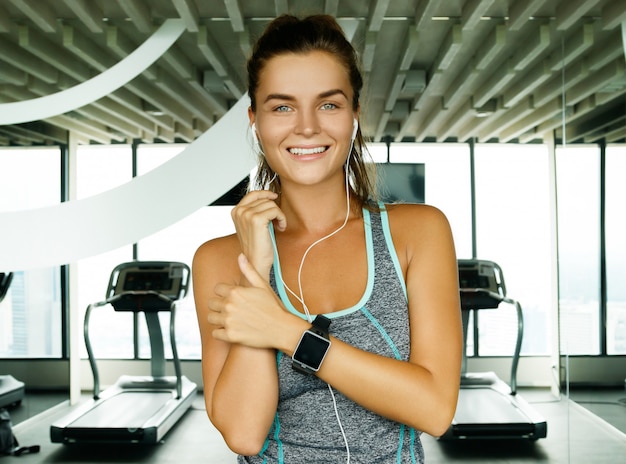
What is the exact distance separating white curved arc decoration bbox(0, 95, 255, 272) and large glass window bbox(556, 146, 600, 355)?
2.03 meters

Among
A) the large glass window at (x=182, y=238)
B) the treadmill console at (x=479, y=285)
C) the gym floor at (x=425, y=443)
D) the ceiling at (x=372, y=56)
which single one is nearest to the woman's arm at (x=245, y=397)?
the ceiling at (x=372, y=56)

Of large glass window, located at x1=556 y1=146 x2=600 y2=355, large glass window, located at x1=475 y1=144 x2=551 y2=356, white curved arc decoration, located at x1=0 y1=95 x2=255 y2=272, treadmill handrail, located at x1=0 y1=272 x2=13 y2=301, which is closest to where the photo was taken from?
large glass window, located at x1=556 y1=146 x2=600 y2=355

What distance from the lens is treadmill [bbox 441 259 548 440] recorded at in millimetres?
5180

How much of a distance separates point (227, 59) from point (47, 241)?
1972 mm

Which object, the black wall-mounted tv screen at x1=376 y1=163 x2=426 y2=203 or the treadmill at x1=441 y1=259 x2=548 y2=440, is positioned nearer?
the treadmill at x1=441 y1=259 x2=548 y2=440

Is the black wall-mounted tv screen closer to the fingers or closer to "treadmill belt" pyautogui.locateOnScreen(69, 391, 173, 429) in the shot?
"treadmill belt" pyautogui.locateOnScreen(69, 391, 173, 429)

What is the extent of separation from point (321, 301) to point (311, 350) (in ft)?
0.67

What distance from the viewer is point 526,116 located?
6.80 meters

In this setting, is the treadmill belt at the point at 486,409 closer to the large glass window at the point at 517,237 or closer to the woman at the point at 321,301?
the large glass window at the point at 517,237

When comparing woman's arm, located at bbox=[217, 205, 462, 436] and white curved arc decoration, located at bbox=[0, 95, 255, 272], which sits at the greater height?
white curved arc decoration, located at bbox=[0, 95, 255, 272]

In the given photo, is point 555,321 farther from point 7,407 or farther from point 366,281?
point 366,281

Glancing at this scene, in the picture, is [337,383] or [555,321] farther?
[555,321]

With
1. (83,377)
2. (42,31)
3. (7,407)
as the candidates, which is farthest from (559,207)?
(83,377)

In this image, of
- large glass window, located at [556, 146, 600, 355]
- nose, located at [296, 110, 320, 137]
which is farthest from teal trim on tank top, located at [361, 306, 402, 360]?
large glass window, located at [556, 146, 600, 355]
